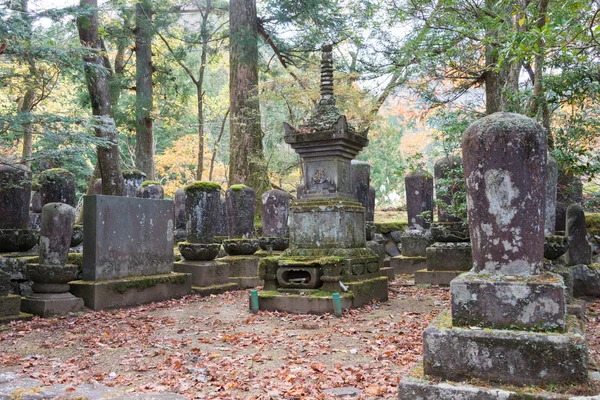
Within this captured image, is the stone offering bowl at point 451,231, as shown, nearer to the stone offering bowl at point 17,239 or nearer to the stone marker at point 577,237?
the stone marker at point 577,237

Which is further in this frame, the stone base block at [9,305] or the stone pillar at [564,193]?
the stone pillar at [564,193]

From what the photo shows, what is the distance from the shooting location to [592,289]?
8367mm

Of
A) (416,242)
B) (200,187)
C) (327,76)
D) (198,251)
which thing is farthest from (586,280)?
(200,187)

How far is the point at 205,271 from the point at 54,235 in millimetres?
3432

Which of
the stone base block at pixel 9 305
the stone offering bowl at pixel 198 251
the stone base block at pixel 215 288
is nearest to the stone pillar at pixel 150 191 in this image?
the stone offering bowl at pixel 198 251

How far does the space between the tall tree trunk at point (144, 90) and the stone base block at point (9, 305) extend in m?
11.3

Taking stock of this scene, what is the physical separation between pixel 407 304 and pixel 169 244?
4.63 meters

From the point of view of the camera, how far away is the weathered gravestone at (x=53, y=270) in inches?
296

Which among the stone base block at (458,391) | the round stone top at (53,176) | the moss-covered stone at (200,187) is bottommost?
the stone base block at (458,391)

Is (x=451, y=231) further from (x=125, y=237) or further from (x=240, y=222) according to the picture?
(x=125, y=237)

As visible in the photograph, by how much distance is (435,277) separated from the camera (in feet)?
34.7

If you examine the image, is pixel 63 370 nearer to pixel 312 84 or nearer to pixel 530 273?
pixel 530 273

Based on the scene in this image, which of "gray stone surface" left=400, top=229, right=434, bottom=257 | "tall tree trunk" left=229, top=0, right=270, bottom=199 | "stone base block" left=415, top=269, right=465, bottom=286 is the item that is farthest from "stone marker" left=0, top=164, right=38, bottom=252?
"gray stone surface" left=400, top=229, right=434, bottom=257

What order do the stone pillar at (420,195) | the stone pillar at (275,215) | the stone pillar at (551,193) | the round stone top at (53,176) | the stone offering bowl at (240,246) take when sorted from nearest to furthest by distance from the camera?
the stone pillar at (551,193)
the round stone top at (53,176)
the stone offering bowl at (240,246)
the stone pillar at (275,215)
the stone pillar at (420,195)
